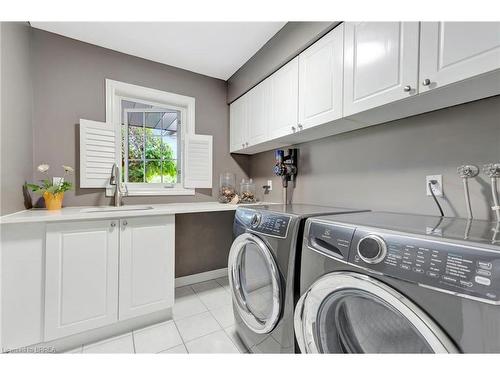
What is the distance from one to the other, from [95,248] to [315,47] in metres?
2.04

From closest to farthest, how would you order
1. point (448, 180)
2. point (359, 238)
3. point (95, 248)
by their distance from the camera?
1. point (359, 238)
2. point (448, 180)
3. point (95, 248)

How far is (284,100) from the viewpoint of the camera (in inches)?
70.1

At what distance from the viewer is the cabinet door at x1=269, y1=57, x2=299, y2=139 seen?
1.67 meters

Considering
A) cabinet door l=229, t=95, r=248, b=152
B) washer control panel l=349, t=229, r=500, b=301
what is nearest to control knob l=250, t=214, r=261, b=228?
washer control panel l=349, t=229, r=500, b=301

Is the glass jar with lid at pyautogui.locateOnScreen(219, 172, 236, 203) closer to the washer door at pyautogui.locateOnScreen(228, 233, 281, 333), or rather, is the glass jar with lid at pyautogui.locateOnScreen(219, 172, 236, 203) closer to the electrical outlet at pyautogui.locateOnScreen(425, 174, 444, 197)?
the washer door at pyautogui.locateOnScreen(228, 233, 281, 333)

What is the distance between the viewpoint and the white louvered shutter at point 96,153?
74.1 inches

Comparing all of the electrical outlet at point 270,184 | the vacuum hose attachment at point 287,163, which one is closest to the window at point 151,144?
the electrical outlet at point 270,184

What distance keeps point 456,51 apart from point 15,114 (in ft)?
8.19

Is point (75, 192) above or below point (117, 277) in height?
above

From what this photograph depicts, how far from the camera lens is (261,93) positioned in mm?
2057

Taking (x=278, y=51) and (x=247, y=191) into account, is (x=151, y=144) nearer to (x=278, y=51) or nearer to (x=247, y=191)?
(x=247, y=191)
